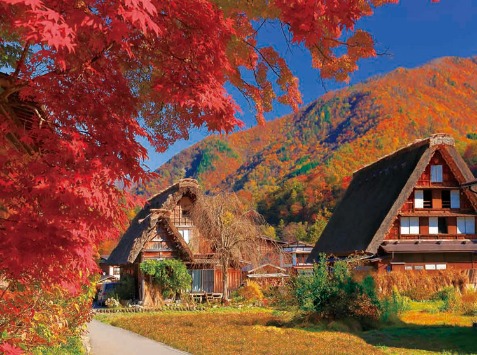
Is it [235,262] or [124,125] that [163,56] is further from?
[235,262]

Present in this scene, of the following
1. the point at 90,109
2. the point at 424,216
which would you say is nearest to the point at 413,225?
the point at 424,216

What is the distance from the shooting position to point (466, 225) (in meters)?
32.8

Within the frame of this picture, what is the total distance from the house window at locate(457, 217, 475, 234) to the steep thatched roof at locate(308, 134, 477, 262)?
939 mm

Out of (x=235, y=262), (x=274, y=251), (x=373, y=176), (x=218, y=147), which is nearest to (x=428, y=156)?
(x=373, y=176)

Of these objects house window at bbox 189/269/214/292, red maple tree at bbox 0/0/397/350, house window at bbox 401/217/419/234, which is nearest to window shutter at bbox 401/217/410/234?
house window at bbox 401/217/419/234

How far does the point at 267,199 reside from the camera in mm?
87312

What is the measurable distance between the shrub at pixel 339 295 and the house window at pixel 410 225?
1376 centimetres

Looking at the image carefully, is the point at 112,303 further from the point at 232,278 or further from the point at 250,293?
the point at 250,293

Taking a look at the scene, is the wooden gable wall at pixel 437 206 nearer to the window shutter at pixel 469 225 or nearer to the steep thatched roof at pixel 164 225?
the window shutter at pixel 469 225

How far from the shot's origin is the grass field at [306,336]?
43.7ft

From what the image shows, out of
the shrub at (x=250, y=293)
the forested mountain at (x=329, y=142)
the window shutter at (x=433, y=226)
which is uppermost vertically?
the forested mountain at (x=329, y=142)

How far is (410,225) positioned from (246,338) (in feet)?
62.2

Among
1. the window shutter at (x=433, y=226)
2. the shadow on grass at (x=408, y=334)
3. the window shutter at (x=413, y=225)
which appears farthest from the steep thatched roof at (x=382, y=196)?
the shadow on grass at (x=408, y=334)

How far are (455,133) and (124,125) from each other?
349ft
